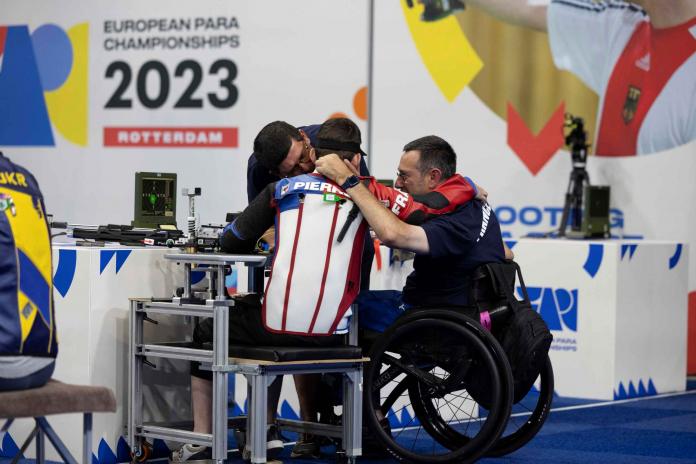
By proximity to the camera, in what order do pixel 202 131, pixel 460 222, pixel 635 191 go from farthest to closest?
pixel 202 131, pixel 635 191, pixel 460 222

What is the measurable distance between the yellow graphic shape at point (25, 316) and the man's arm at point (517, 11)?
16.4 feet

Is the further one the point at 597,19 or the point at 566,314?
the point at 597,19

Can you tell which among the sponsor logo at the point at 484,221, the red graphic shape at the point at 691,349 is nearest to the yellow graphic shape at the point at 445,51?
the red graphic shape at the point at 691,349

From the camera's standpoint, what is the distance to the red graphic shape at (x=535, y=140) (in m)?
7.11

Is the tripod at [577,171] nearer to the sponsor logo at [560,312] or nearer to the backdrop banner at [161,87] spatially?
the sponsor logo at [560,312]

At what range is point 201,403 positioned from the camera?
157 inches

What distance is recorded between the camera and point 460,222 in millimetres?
3955

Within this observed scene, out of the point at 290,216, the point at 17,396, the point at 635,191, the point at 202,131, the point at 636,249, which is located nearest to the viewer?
the point at 17,396

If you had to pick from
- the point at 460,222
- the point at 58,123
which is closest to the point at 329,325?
the point at 460,222

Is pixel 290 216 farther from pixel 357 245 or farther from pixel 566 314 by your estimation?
pixel 566 314

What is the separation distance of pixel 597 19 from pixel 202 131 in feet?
8.89

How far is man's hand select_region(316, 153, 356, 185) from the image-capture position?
374 centimetres

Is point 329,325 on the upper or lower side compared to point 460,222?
lower

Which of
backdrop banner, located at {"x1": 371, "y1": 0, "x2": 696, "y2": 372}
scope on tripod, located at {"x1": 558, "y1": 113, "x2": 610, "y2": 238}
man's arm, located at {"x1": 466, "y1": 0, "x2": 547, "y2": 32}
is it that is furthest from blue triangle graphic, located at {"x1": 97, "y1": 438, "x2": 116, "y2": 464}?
man's arm, located at {"x1": 466, "y1": 0, "x2": 547, "y2": 32}
